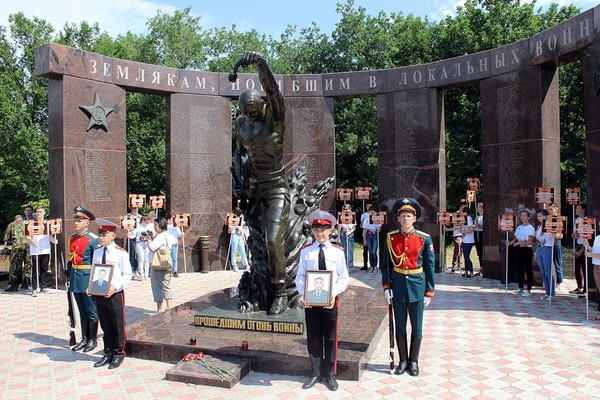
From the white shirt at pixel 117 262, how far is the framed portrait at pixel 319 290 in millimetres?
2156

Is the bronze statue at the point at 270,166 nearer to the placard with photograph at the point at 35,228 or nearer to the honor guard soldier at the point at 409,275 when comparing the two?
the honor guard soldier at the point at 409,275

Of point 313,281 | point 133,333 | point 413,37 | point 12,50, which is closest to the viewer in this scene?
point 313,281

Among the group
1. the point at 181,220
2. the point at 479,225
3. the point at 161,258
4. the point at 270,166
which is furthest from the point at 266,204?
the point at 479,225

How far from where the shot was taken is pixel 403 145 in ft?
43.3

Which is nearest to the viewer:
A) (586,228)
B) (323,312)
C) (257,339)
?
(323,312)

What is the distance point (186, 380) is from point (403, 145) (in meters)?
9.77

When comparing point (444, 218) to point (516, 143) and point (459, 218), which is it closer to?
point (459, 218)

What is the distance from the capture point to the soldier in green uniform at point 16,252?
412 inches

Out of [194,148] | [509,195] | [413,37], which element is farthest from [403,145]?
[413,37]

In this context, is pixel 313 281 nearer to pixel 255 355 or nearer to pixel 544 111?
pixel 255 355

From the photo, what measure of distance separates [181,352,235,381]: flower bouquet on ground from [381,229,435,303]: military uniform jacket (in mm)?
1826

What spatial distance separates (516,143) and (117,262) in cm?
895

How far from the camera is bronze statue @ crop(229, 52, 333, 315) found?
6.23m

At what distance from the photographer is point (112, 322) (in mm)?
5453
